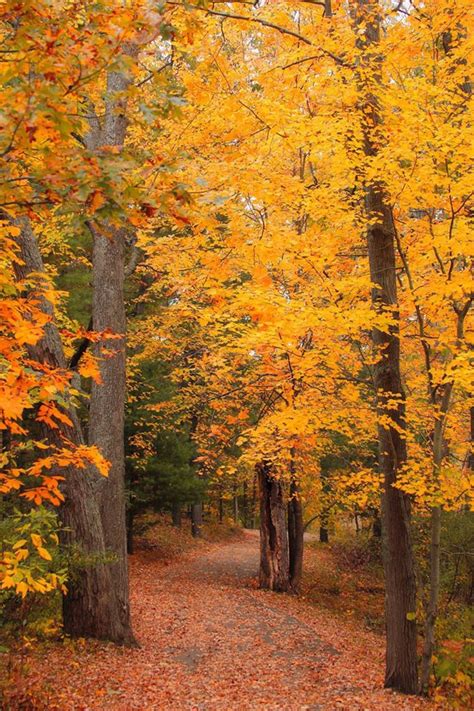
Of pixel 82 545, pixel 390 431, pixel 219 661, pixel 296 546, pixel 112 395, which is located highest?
pixel 112 395

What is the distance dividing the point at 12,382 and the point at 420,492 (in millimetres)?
4510

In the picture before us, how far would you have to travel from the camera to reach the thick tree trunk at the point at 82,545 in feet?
Result: 22.9

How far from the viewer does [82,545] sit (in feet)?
23.3

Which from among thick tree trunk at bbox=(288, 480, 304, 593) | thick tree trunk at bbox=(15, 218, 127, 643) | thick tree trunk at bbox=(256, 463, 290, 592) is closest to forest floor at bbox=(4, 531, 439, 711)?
thick tree trunk at bbox=(15, 218, 127, 643)

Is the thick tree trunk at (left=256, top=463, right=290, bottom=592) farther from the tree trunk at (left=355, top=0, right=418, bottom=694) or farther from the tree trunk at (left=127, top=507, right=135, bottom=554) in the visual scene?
the tree trunk at (left=355, top=0, right=418, bottom=694)

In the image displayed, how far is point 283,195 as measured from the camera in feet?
24.3

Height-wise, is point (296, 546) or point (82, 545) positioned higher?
point (82, 545)

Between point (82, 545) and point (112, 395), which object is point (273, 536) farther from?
point (82, 545)

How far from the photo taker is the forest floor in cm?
604

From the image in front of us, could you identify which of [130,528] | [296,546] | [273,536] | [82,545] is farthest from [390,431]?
[130,528]

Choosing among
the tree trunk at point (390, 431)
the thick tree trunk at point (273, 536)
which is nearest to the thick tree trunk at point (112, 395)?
the tree trunk at point (390, 431)

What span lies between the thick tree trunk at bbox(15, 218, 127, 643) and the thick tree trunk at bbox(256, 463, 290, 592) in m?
6.59

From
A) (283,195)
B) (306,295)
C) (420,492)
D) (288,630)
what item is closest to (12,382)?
(420,492)

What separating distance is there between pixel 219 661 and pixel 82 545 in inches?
107
